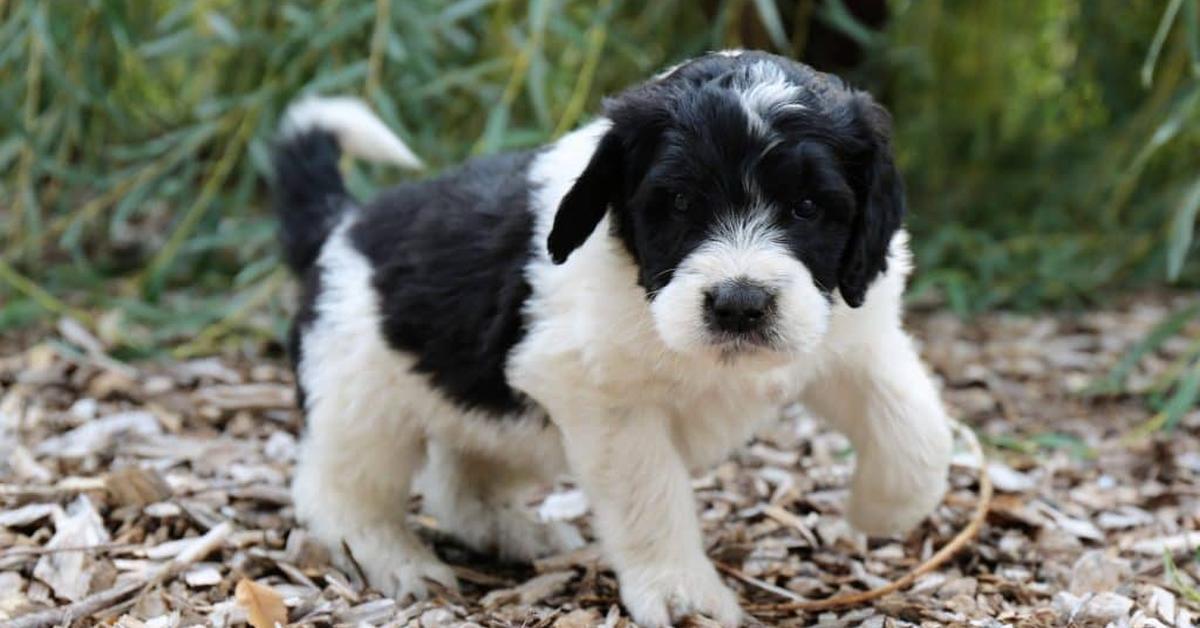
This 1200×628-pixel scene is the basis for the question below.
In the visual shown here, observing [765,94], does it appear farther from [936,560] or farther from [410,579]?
[410,579]

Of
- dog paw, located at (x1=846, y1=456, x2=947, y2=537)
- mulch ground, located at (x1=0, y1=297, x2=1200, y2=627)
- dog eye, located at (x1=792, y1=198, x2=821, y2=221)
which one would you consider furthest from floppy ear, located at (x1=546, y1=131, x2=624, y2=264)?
dog paw, located at (x1=846, y1=456, x2=947, y2=537)

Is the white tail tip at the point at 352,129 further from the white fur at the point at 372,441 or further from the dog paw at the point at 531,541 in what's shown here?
the dog paw at the point at 531,541

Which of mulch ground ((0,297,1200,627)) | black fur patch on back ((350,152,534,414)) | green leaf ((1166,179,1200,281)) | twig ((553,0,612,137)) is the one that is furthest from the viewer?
twig ((553,0,612,137))

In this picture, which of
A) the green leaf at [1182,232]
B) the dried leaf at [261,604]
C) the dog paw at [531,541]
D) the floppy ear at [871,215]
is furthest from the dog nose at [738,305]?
the green leaf at [1182,232]

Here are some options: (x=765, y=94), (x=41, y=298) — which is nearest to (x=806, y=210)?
(x=765, y=94)

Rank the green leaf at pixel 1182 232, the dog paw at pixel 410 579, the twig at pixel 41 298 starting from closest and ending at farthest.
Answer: the dog paw at pixel 410 579 → the green leaf at pixel 1182 232 → the twig at pixel 41 298

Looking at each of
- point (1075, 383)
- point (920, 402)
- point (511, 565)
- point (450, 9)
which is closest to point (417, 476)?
point (511, 565)

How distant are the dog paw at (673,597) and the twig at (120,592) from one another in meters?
1.18

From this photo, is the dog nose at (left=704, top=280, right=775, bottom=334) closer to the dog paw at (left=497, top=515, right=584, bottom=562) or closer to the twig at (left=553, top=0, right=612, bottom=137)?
the dog paw at (left=497, top=515, right=584, bottom=562)

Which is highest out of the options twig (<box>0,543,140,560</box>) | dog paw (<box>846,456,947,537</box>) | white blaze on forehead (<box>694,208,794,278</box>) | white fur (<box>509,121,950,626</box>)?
white blaze on forehead (<box>694,208,794,278</box>)

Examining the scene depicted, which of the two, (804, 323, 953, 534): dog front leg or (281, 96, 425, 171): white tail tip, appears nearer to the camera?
(804, 323, 953, 534): dog front leg

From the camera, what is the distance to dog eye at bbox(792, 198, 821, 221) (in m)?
3.19

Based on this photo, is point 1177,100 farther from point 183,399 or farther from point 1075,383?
point 183,399

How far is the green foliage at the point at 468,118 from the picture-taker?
6125 millimetres
